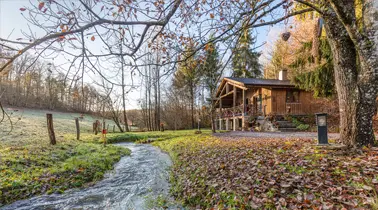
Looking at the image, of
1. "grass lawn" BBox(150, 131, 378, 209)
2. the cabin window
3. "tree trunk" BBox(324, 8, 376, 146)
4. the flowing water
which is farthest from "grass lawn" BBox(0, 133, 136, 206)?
the cabin window

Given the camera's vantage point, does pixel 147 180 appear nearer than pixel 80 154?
Yes

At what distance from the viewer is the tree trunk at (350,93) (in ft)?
14.4

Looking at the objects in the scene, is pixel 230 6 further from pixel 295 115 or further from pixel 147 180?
pixel 295 115

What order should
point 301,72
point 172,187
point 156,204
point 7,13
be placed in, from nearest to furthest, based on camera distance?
point 7,13 → point 156,204 → point 172,187 → point 301,72

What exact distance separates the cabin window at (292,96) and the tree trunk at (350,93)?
14.0 m

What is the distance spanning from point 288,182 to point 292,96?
A: 16.7m

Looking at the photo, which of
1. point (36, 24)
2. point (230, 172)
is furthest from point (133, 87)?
point (230, 172)

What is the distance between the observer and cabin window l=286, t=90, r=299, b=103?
58.4 ft

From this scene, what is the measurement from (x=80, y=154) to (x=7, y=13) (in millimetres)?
7333

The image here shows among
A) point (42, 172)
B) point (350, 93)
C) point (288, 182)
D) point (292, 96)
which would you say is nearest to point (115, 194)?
point (42, 172)

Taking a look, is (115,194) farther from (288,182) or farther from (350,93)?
(350,93)

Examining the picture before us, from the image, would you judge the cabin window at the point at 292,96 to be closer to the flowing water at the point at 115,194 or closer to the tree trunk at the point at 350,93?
the tree trunk at the point at 350,93

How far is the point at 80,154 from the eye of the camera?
8852 mm

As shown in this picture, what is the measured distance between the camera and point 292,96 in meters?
18.0
